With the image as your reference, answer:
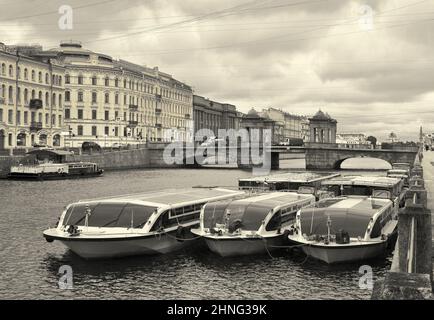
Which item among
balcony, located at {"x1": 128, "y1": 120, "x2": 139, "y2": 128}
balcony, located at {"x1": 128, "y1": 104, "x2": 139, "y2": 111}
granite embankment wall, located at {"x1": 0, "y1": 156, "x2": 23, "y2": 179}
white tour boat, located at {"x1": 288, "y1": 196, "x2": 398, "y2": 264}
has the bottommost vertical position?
white tour boat, located at {"x1": 288, "y1": 196, "x2": 398, "y2": 264}

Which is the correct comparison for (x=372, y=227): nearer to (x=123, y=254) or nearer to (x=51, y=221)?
(x=123, y=254)

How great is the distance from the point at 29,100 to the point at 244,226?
68202 mm

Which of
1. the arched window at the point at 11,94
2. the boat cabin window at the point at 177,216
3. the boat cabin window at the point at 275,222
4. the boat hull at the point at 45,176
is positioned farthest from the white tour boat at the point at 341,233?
the arched window at the point at 11,94

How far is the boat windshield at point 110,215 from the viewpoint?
2495 centimetres

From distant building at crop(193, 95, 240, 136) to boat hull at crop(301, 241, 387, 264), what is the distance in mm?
133761

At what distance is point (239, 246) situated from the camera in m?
24.5

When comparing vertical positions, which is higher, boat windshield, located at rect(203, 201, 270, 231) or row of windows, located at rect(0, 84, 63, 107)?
row of windows, located at rect(0, 84, 63, 107)

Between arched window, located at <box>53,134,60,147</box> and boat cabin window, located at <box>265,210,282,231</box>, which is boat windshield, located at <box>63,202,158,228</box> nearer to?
boat cabin window, located at <box>265,210,282,231</box>

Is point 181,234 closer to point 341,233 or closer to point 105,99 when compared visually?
point 341,233

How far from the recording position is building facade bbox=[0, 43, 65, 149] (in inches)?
3118

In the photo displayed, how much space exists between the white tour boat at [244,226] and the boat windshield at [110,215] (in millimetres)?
2663

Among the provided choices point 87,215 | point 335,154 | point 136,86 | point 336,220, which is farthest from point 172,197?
point 136,86

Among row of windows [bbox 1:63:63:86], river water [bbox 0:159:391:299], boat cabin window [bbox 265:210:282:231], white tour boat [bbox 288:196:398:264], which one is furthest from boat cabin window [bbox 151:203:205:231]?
row of windows [bbox 1:63:63:86]
